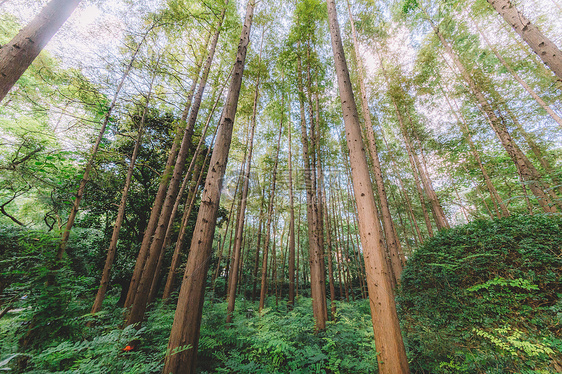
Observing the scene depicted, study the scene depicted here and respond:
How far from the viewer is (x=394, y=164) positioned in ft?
40.2

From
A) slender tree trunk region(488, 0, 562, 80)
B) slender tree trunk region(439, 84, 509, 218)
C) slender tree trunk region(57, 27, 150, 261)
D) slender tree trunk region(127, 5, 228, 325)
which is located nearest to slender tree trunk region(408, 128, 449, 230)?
slender tree trunk region(439, 84, 509, 218)

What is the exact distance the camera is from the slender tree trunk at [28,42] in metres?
1.74

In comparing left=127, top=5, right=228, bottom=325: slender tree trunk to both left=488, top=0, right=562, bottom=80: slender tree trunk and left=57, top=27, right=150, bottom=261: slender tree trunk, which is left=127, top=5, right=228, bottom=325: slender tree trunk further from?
left=488, top=0, right=562, bottom=80: slender tree trunk

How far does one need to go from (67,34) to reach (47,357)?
6.45m

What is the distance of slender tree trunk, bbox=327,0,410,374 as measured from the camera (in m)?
2.05

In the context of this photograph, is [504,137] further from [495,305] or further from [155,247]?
[155,247]

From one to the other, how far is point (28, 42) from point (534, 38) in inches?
339

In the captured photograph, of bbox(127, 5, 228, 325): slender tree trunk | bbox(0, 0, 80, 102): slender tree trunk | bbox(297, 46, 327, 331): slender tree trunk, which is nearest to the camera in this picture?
bbox(0, 0, 80, 102): slender tree trunk

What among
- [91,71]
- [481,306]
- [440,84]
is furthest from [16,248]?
[440,84]

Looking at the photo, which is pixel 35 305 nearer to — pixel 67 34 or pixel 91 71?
pixel 91 71

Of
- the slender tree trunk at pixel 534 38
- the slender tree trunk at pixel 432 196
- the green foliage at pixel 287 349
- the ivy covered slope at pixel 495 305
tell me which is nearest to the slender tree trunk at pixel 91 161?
the green foliage at pixel 287 349

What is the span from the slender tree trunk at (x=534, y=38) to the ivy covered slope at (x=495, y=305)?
329 centimetres

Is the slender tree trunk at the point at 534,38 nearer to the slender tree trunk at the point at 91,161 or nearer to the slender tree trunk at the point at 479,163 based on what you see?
the slender tree trunk at the point at 479,163

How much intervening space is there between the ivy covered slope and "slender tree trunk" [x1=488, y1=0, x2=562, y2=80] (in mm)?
3293
